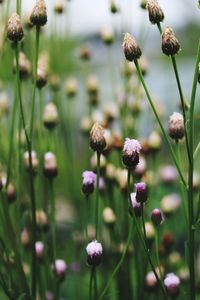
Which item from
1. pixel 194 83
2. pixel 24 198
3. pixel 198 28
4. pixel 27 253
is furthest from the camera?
pixel 198 28

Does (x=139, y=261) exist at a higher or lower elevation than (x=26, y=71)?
lower

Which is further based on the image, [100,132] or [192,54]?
[192,54]

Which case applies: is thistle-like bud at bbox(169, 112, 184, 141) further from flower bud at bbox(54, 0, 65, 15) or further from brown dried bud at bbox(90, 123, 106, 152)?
flower bud at bbox(54, 0, 65, 15)

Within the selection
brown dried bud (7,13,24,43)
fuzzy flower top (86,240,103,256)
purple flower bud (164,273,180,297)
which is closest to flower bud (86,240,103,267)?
A: fuzzy flower top (86,240,103,256)

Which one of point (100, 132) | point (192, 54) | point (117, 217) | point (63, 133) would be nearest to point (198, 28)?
point (192, 54)

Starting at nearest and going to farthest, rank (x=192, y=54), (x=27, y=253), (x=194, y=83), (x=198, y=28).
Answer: (x=194, y=83)
(x=27, y=253)
(x=198, y=28)
(x=192, y=54)

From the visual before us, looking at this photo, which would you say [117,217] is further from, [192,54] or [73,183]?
[192,54]

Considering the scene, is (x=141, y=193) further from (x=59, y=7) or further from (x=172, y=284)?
(x=59, y=7)

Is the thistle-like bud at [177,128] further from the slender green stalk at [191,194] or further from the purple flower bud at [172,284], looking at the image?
the purple flower bud at [172,284]
